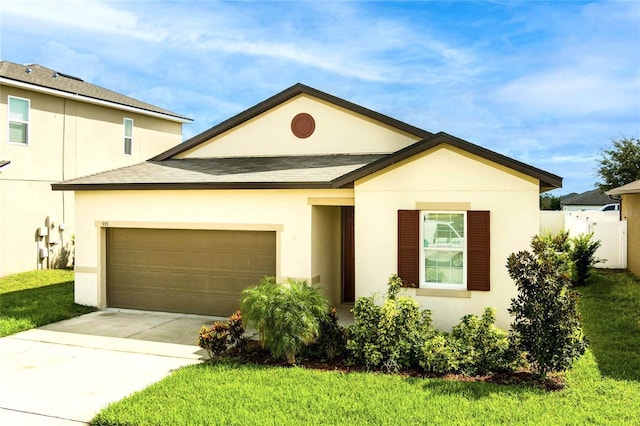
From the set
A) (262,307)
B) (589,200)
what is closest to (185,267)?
(262,307)

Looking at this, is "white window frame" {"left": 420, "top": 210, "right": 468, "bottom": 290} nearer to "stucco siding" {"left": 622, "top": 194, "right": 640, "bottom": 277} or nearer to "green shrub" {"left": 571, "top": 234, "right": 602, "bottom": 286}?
"green shrub" {"left": 571, "top": 234, "right": 602, "bottom": 286}

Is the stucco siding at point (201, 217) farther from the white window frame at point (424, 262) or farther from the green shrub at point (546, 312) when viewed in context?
the green shrub at point (546, 312)

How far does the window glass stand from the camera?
1001 cm

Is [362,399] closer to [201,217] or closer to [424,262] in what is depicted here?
[424,262]

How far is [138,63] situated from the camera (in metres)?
18.1

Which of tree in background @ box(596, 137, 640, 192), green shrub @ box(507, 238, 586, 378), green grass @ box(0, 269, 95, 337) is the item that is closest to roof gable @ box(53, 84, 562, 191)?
green shrub @ box(507, 238, 586, 378)

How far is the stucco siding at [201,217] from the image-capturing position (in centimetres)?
1115

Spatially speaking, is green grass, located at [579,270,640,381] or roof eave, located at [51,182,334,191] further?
roof eave, located at [51,182,334,191]

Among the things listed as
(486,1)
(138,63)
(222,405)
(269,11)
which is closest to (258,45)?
(269,11)

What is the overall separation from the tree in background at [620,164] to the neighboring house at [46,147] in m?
29.9

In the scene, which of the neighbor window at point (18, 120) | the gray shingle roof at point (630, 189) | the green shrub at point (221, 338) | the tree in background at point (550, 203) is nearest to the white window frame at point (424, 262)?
the green shrub at point (221, 338)

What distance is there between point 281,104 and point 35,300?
331 inches

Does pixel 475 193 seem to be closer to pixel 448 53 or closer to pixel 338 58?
pixel 448 53

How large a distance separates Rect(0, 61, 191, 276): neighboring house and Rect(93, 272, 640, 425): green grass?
10.9 m
